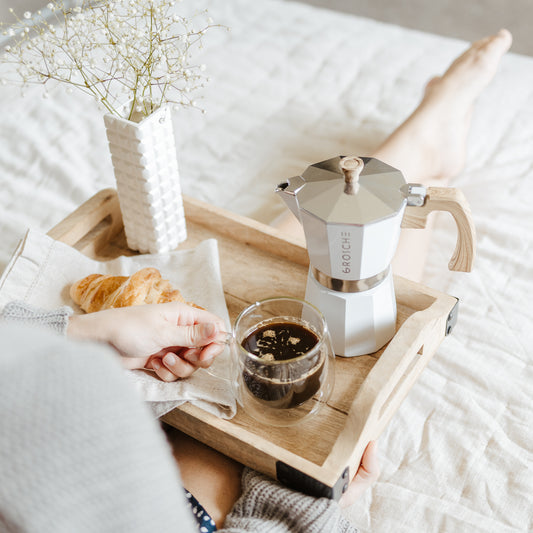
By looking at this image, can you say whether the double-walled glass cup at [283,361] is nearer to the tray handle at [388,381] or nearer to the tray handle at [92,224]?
the tray handle at [388,381]

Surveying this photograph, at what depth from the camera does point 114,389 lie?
0.42 meters

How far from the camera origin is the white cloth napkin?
0.73m

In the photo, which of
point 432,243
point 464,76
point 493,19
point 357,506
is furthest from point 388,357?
point 493,19

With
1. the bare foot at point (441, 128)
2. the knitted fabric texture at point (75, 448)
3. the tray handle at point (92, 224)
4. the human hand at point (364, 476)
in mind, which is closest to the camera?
the knitted fabric texture at point (75, 448)

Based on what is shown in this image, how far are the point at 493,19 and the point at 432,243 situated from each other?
189 cm

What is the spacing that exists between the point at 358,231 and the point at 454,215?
0.45 ft

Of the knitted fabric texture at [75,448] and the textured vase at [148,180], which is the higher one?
the knitted fabric texture at [75,448]

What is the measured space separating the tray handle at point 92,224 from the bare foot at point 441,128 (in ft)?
1.67

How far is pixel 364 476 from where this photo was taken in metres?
0.75

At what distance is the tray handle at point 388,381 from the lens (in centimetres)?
67

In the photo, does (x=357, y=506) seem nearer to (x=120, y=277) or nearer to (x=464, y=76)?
(x=120, y=277)

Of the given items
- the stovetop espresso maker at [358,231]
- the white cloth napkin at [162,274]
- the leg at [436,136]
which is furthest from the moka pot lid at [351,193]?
the leg at [436,136]

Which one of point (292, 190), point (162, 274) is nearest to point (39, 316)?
point (162, 274)

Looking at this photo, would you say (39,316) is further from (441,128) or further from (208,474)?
(441,128)
